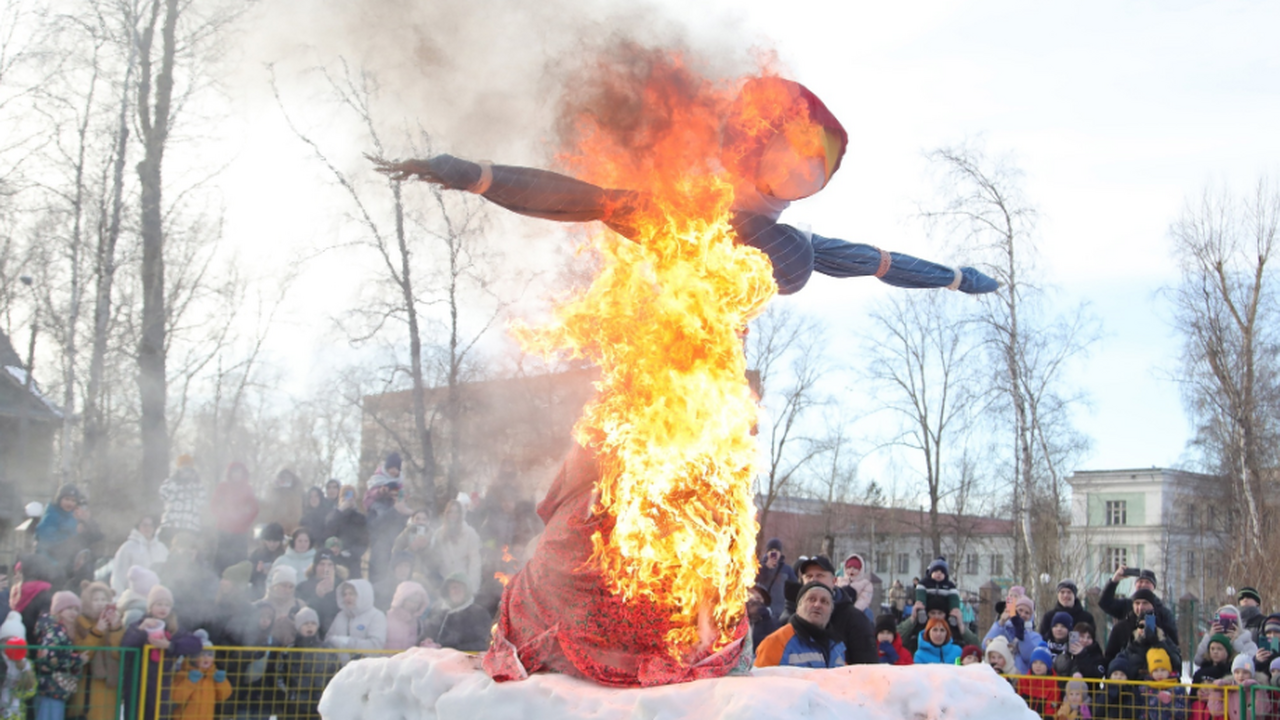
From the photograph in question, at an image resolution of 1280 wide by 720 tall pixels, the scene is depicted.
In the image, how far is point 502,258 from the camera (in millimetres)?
6477

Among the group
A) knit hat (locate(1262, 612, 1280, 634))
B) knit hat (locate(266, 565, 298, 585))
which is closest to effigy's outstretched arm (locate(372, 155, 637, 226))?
knit hat (locate(266, 565, 298, 585))

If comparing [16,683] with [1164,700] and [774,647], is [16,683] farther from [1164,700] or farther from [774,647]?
[1164,700]

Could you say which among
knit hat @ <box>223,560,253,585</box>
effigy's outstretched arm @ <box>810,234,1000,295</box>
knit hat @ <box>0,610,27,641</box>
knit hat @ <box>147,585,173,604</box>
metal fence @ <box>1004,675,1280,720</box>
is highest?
effigy's outstretched arm @ <box>810,234,1000,295</box>

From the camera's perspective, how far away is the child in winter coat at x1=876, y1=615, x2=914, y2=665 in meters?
7.95

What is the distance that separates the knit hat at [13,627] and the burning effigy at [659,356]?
489 centimetres

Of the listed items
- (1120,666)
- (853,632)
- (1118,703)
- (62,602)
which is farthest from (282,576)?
(1120,666)

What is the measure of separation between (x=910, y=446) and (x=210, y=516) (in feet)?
73.9

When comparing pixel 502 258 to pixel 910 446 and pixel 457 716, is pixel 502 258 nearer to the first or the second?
pixel 457 716

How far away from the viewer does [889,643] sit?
8.02m

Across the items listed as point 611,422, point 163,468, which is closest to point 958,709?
point 611,422

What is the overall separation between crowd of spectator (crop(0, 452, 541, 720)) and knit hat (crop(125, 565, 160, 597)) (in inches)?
0.4

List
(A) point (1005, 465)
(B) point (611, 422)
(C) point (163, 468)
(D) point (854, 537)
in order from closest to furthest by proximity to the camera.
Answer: (B) point (611, 422) < (C) point (163, 468) < (A) point (1005, 465) < (D) point (854, 537)

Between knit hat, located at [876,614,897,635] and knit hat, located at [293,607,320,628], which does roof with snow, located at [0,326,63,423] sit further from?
knit hat, located at [876,614,897,635]

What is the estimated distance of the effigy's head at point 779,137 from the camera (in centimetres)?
398
